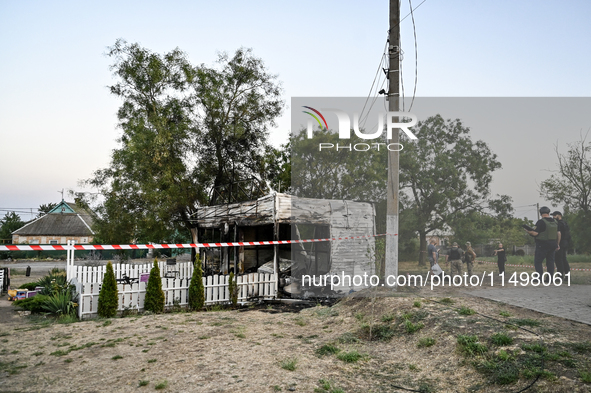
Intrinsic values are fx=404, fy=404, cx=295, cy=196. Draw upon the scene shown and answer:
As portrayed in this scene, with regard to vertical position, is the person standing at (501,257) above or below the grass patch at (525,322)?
above

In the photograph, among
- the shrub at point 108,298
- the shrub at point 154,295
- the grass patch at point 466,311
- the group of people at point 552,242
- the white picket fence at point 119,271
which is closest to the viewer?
the grass patch at point 466,311

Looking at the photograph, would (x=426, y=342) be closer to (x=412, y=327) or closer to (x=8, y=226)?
(x=412, y=327)

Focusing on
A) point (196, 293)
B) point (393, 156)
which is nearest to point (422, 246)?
point (393, 156)

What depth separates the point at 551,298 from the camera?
8.21 metres

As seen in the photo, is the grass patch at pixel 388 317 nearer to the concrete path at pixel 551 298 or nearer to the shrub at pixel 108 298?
the concrete path at pixel 551 298

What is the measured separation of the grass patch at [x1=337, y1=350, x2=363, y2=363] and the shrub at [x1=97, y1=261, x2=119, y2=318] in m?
5.91

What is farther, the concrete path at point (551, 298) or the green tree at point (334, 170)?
the green tree at point (334, 170)

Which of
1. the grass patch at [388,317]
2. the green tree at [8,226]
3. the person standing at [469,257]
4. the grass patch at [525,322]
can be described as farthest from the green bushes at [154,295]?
the green tree at [8,226]

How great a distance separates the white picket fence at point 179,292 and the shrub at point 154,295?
0.35 meters

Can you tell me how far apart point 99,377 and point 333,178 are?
19362mm

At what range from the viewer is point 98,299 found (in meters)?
9.48

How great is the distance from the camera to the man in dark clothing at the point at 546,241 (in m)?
10.0

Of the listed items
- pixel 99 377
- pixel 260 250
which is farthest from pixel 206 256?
pixel 99 377

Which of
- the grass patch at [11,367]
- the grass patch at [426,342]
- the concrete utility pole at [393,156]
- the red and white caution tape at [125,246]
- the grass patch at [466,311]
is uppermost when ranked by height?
the concrete utility pole at [393,156]
